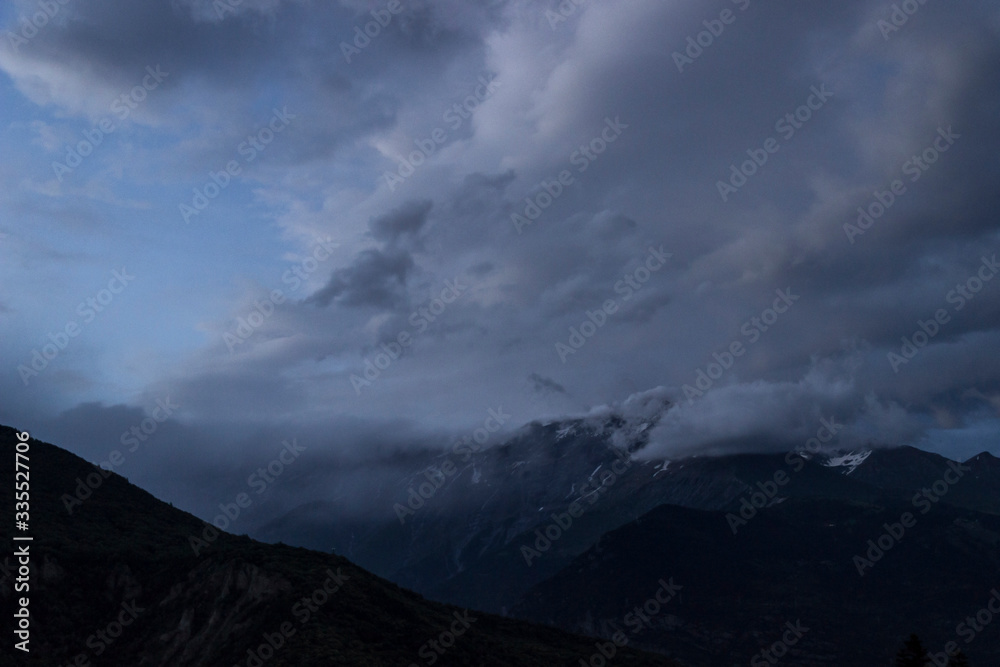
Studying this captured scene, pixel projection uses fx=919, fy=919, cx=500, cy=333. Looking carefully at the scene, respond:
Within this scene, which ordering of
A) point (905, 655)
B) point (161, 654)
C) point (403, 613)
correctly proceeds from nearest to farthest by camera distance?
1. point (905, 655)
2. point (161, 654)
3. point (403, 613)

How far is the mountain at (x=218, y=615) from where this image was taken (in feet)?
529

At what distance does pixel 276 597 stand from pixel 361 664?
29.4 meters

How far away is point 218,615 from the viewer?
172 metres

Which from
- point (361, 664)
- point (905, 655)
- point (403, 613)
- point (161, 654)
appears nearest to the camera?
point (905, 655)

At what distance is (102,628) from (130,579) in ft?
41.6

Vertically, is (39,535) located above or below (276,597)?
above

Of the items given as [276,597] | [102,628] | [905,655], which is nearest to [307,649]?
[276,597]

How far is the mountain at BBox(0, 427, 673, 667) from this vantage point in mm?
161250

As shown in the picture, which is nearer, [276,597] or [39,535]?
[276,597]

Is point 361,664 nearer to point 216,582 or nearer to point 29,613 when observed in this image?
point 216,582

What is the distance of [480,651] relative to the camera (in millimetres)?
174375

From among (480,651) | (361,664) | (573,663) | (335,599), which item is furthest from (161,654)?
(573,663)

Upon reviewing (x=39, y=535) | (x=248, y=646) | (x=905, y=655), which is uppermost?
(x=39, y=535)

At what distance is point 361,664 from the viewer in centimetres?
14988
